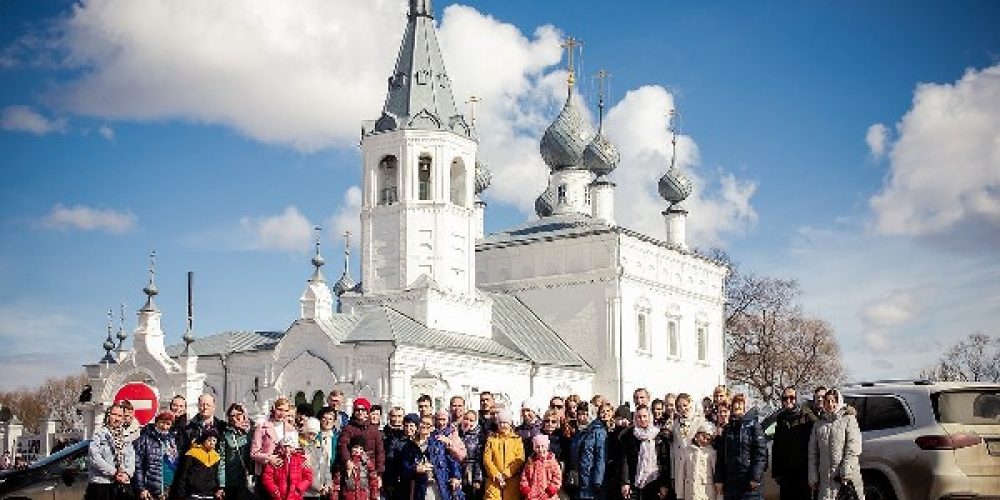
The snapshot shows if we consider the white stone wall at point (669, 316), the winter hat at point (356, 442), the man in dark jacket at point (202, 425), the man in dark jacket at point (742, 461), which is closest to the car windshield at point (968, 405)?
the man in dark jacket at point (742, 461)

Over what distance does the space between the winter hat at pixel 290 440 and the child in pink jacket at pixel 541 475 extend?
2.21 metres

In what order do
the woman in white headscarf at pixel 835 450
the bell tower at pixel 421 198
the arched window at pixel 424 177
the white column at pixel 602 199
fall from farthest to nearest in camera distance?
1. the white column at pixel 602 199
2. the arched window at pixel 424 177
3. the bell tower at pixel 421 198
4. the woman in white headscarf at pixel 835 450

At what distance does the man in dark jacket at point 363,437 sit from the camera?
12211mm

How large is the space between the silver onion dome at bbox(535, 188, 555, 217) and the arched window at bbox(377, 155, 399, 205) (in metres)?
11.4

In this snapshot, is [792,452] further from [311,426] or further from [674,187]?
[674,187]

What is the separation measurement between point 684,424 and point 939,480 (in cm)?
248

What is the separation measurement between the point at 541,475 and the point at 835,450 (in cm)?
283

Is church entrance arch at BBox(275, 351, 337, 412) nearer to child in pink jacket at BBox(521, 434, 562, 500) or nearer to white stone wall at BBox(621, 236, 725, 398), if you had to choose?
white stone wall at BBox(621, 236, 725, 398)

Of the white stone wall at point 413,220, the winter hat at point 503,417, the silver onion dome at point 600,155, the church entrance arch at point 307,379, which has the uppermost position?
the silver onion dome at point 600,155

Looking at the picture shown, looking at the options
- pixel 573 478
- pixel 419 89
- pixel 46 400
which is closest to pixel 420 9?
pixel 419 89

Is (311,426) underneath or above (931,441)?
above

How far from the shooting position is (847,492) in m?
12.1

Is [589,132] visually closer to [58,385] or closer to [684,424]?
[684,424]

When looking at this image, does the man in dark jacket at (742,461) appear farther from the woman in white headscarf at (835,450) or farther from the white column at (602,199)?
the white column at (602,199)
